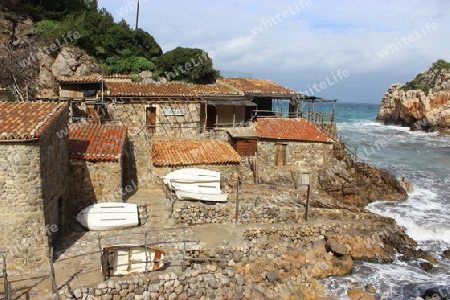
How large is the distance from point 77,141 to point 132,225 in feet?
17.1

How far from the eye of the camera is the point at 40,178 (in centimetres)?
1248

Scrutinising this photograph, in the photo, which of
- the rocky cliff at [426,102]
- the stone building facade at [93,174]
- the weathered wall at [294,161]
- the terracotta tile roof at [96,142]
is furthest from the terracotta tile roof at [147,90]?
the rocky cliff at [426,102]

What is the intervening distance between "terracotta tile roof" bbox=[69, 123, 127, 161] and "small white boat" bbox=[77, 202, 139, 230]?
2258 millimetres

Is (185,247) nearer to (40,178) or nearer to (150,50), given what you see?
(40,178)

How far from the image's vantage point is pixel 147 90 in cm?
2448

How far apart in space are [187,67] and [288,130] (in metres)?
13.9

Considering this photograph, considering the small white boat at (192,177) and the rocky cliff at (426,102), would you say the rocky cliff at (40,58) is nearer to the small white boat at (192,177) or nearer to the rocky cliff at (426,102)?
the small white boat at (192,177)

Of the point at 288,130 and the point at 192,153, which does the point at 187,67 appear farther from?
the point at 192,153

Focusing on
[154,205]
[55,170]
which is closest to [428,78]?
[154,205]

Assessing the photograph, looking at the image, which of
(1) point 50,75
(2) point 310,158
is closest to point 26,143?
(2) point 310,158

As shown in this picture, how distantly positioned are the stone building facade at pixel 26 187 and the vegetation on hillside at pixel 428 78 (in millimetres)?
72888

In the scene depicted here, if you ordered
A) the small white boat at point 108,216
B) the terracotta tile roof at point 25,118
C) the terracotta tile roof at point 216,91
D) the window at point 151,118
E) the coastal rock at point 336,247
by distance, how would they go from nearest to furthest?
the terracotta tile roof at point 25,118, the small white boat at point 108,216, the coastal rock at point 336,247, the window at point 151,118, the terracotta tile roof at point 216,91

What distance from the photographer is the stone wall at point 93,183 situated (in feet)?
55.1

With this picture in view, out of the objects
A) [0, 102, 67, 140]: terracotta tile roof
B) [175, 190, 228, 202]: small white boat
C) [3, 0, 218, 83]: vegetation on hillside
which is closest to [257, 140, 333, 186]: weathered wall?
[175, 190, 228, 202]: small white boat
